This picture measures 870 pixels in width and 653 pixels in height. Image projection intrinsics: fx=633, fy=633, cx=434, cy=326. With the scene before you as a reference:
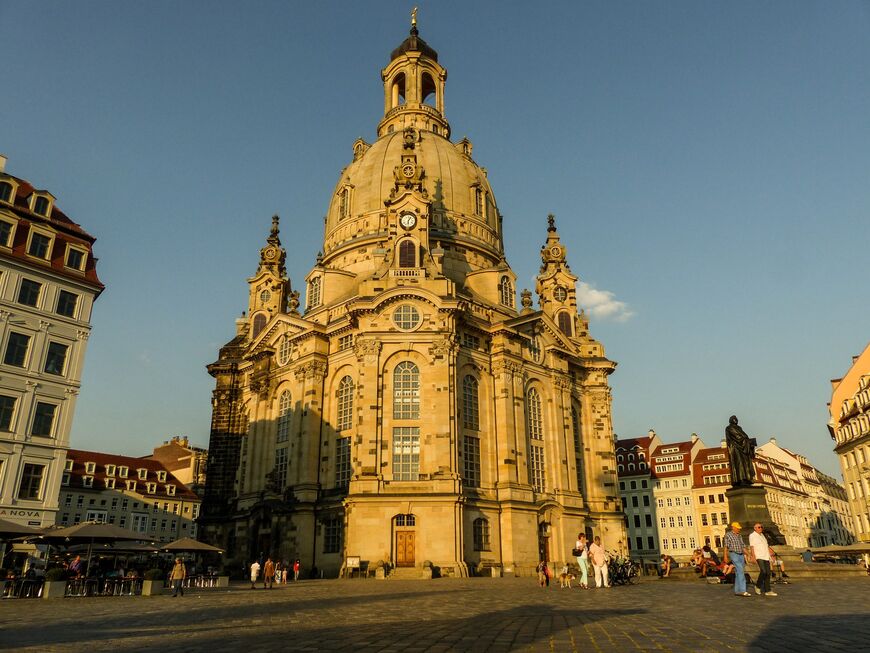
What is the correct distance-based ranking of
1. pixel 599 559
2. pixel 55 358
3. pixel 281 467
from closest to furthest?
pixel 599 559 < pixel 55 358 < pixel 281 467

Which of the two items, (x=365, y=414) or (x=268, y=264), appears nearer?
(x=365, y=414)

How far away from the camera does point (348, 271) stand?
61.7 meters

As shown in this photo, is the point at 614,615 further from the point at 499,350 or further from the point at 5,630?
the point at 499,350

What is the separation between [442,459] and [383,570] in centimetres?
834

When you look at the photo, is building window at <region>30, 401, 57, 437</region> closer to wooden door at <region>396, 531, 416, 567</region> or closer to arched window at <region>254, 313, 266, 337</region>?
wooden door at <region>396, 531, 416, 567</region>

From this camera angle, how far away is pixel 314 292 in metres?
61.7

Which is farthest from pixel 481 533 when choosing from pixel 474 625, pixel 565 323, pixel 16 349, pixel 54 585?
pixel 474 625

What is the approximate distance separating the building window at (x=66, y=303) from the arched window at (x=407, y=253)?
77.6 ft

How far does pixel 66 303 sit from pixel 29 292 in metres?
2.22

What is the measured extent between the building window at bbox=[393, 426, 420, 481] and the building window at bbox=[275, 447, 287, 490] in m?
11.7

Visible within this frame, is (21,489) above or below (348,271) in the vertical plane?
below

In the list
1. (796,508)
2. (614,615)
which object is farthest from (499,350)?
(796,508)

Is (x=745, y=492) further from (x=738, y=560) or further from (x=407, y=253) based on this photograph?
(x=407, y=253)

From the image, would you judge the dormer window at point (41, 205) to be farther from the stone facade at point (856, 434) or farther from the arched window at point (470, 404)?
the stone facade at point (856, 434)
